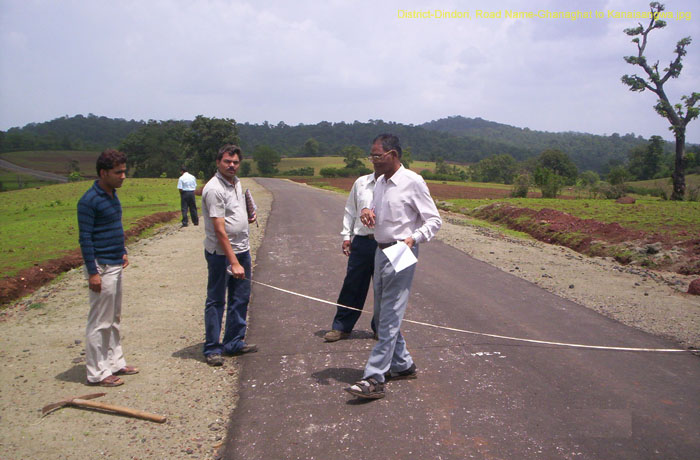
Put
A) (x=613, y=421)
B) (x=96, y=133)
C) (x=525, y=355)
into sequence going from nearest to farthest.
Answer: (x=613, y=421) → (x=525, y=355) → (x=96, y=133)

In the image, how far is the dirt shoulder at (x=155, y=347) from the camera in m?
3.71

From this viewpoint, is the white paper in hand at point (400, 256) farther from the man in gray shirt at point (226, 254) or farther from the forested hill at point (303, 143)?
the forested hill at point (303, 143)

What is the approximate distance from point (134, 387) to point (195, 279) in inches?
179

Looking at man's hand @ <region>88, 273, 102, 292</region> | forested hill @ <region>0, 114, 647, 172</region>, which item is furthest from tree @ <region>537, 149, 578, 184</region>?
man's hand @ <region>88, 273, 102, 292</region>

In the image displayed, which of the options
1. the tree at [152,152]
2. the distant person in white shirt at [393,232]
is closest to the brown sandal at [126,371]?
the distant person in white shirt at [393,232]

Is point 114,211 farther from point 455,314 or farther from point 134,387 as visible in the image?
point 455,314

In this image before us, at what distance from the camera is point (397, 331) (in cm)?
443

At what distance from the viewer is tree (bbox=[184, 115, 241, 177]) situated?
71.1m

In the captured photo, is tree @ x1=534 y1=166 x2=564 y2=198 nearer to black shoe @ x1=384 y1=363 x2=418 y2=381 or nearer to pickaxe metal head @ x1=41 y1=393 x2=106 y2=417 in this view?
black shoe @ x1=384 y1=363 x2=418 y2=381

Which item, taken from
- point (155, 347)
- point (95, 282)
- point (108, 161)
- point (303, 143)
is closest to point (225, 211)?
point (108, 161)

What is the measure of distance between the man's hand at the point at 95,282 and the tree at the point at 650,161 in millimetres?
89735

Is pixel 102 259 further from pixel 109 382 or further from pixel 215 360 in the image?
pixel 215 360

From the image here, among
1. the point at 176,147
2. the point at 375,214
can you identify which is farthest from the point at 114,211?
the point at 176,147

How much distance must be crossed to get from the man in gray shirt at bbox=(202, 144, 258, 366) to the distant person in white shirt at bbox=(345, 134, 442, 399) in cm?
147
